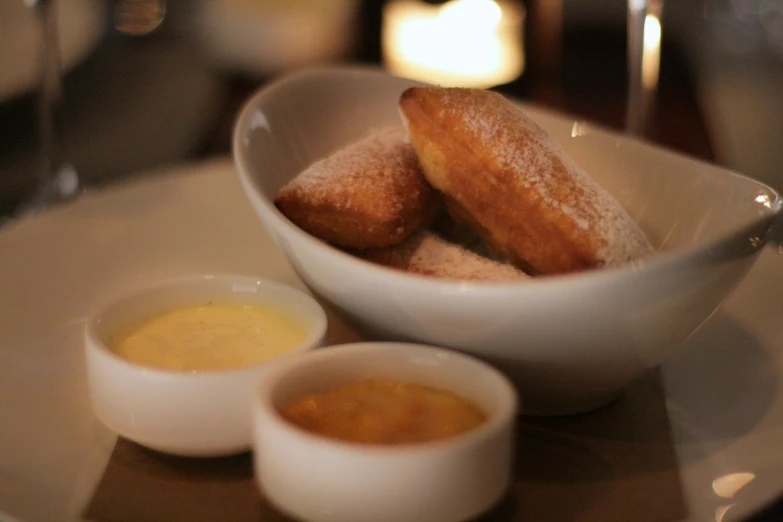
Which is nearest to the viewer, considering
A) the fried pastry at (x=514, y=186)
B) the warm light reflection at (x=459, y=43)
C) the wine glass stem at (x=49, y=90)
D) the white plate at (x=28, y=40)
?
the fried pastry at (x=514, y=186)

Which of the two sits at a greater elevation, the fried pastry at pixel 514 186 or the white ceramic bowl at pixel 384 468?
the fried pastry at pixel 514 186

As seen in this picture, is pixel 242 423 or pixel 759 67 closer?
pixel 242 423

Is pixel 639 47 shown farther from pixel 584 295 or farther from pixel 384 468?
pixel 384 468

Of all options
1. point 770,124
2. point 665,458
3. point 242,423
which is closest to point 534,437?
point 665,458

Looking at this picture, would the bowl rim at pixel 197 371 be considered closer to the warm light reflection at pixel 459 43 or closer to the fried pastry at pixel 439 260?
the fried pastry at pixel 439 260

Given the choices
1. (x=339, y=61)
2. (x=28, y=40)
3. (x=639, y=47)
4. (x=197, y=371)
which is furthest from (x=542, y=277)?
(x=339, y=61)

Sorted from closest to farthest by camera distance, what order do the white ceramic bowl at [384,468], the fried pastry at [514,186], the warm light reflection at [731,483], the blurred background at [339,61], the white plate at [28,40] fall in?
the white ceramic bowl at [384,468] → the warm light reflection at [731,483] → the fried pastry at [514,186] → the white plate at [28,40] → the blurred background at [339,61]

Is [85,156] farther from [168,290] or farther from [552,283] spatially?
[552,283]

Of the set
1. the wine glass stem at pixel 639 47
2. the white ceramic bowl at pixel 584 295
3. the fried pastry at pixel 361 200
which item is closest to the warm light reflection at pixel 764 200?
the white ceramic bowl at pixel 584 295
